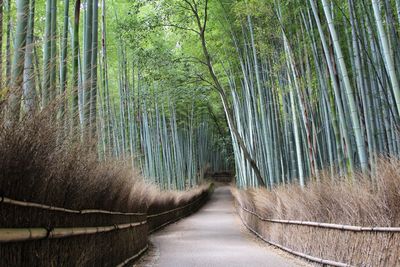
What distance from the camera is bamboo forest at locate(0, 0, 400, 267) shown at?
2643 millimetres

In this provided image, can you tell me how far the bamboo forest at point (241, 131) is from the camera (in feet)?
8.67

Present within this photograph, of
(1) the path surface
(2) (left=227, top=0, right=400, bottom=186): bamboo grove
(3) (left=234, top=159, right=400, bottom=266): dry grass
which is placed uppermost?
(2) (left=227, top=0, right=400, bottom=186): bamboo grove

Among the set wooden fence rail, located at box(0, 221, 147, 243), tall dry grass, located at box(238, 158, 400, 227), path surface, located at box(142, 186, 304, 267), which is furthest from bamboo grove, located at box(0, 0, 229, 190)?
tall dry grass, located at box(238, 158, 400, 227)

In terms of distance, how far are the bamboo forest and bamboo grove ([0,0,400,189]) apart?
0.04 meters

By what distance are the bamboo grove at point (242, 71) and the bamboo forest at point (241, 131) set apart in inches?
1.4

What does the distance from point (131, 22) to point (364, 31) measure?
5.79 metres

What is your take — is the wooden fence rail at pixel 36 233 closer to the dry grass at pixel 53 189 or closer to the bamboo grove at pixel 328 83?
the dry grass at pixel 53 189

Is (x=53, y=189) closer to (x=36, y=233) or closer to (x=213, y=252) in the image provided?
(x=36, y=233)

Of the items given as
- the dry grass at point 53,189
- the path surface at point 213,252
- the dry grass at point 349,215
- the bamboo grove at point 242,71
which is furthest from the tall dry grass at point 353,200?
the dry grass at point 53,189

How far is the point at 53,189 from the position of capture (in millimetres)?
2951

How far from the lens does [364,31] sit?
7672 mm

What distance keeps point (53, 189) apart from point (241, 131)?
12584mm

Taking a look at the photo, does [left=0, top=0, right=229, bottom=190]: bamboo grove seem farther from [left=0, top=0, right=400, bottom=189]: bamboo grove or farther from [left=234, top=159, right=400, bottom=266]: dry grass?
[left=234, top=159, right=400, bottom=266]: dry grass

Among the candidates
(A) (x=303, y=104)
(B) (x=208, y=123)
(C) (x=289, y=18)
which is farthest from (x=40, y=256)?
(B) (x=208, y=123)
